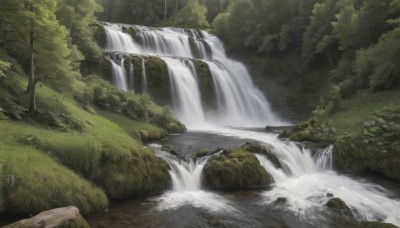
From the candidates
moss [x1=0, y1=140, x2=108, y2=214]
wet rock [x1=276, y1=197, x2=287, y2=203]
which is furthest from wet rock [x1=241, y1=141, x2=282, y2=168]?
moss [x1=0, y1=140, x2=108, y2=214]

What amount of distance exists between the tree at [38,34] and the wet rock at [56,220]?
22.7 feet

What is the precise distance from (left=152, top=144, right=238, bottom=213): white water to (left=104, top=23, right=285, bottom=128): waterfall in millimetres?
14746

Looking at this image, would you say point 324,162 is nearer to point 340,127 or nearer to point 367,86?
point 340,127

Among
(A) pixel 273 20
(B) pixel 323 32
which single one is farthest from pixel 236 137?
(A) pixel 273 20

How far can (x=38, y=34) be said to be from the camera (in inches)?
559

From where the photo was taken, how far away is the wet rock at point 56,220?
26.7 ft

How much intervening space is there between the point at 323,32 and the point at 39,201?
1313 inches

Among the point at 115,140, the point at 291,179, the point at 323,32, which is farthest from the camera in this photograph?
the point at 323,32

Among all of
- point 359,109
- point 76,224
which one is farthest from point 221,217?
point 359,109

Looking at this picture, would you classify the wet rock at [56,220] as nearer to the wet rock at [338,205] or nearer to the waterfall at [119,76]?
the wet rock at [338,205]

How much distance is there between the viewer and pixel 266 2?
44.2 meters

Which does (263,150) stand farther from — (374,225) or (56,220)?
(56,220)

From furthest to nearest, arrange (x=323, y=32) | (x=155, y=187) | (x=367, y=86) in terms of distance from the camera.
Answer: (x=323, y=32)
(x=367, y=86)
(x=155, y=187)

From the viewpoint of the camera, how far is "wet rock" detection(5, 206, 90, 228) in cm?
815
